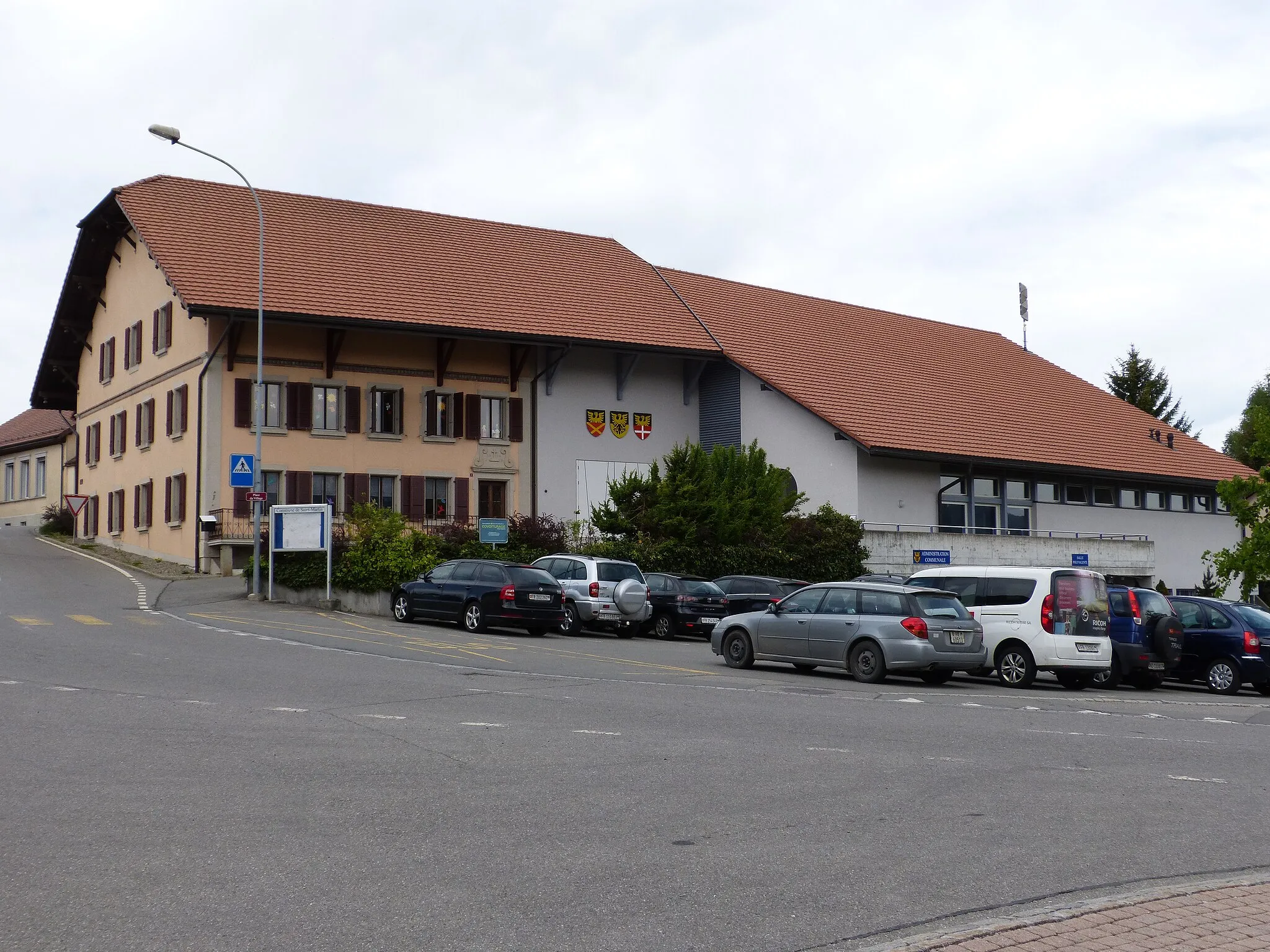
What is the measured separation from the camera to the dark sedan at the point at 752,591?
101ft

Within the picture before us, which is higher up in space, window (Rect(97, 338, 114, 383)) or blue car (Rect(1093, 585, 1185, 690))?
window (Rect(97, 338, 114, 383))

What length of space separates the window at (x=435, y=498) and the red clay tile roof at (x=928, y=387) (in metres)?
10.9

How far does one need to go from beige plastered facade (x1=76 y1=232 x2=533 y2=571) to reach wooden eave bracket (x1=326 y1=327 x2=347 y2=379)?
147 millimetres

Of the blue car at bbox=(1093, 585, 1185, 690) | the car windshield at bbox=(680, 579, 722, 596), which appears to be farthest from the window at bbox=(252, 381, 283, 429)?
the blue car at bbox=(1093, 585, 1185, 690)

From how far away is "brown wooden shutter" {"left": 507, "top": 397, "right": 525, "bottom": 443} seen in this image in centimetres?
4688

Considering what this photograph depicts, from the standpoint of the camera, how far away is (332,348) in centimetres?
4384

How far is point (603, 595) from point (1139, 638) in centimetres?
1106

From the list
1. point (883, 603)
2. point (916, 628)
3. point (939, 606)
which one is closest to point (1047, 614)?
point (939, 606)

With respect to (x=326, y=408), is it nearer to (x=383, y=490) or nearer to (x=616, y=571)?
(x=383, y=490)

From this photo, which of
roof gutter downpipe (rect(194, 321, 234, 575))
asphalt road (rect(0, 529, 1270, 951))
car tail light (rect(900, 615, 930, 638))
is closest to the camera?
asphalt road (rect(0, 529, 1270, 951))

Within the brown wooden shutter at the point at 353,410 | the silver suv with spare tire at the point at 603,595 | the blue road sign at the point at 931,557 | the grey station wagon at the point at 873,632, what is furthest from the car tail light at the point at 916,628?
the brown wooden shutter at the point at 353,410

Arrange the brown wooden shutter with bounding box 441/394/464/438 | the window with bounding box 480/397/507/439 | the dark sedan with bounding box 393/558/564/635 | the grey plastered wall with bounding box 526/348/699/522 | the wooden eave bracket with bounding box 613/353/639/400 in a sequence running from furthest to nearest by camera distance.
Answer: the wooden eave bracket with bounding box 613/353/639/400 < the grey plastered wall with bounding box 526/348/699/522 < the window with bounding box 480/397/507/439 < the brown wooden shutter with bounding box 441/394/464/438 < the dark sedan with bounding box 393/558/564/635

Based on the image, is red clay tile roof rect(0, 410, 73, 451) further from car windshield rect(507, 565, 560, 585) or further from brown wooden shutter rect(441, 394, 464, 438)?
car windshield rect(507, 565, 560, 585)

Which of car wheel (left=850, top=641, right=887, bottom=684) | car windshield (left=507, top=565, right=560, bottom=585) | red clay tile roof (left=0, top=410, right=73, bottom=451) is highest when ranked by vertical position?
red clay tile roof (left=0, top=410, right=73, bottom=451)
